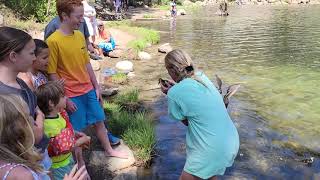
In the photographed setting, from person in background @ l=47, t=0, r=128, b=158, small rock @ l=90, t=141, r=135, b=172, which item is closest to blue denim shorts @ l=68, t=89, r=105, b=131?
person in background @ l=47, t=0, r=128, b=158

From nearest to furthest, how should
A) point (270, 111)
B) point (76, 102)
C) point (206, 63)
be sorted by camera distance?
1. point (76, 102)
2. point (270, 111)
3. point (206, 63)

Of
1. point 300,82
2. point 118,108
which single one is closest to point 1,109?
point 118,108

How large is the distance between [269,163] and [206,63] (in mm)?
7019

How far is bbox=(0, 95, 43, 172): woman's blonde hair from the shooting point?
1978mm

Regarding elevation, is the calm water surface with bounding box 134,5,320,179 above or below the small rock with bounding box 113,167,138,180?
below

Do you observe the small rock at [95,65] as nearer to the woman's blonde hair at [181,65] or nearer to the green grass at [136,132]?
the green grass at [136,132]

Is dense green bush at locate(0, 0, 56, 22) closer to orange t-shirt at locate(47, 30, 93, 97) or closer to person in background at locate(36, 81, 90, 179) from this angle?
orange t-shirt at locate(47, 30, 93, 97)

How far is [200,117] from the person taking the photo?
3277 mm

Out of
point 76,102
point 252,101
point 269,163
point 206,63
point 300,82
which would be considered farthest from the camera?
point 206,63

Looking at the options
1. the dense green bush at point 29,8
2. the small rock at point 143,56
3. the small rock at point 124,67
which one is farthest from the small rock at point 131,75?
the dense green bush at point 29,8

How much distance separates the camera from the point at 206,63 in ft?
41.1

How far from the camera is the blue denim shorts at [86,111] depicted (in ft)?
14.0

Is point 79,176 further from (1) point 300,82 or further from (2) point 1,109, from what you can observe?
(1) point 300,82

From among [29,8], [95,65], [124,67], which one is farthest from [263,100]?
[29,8]
